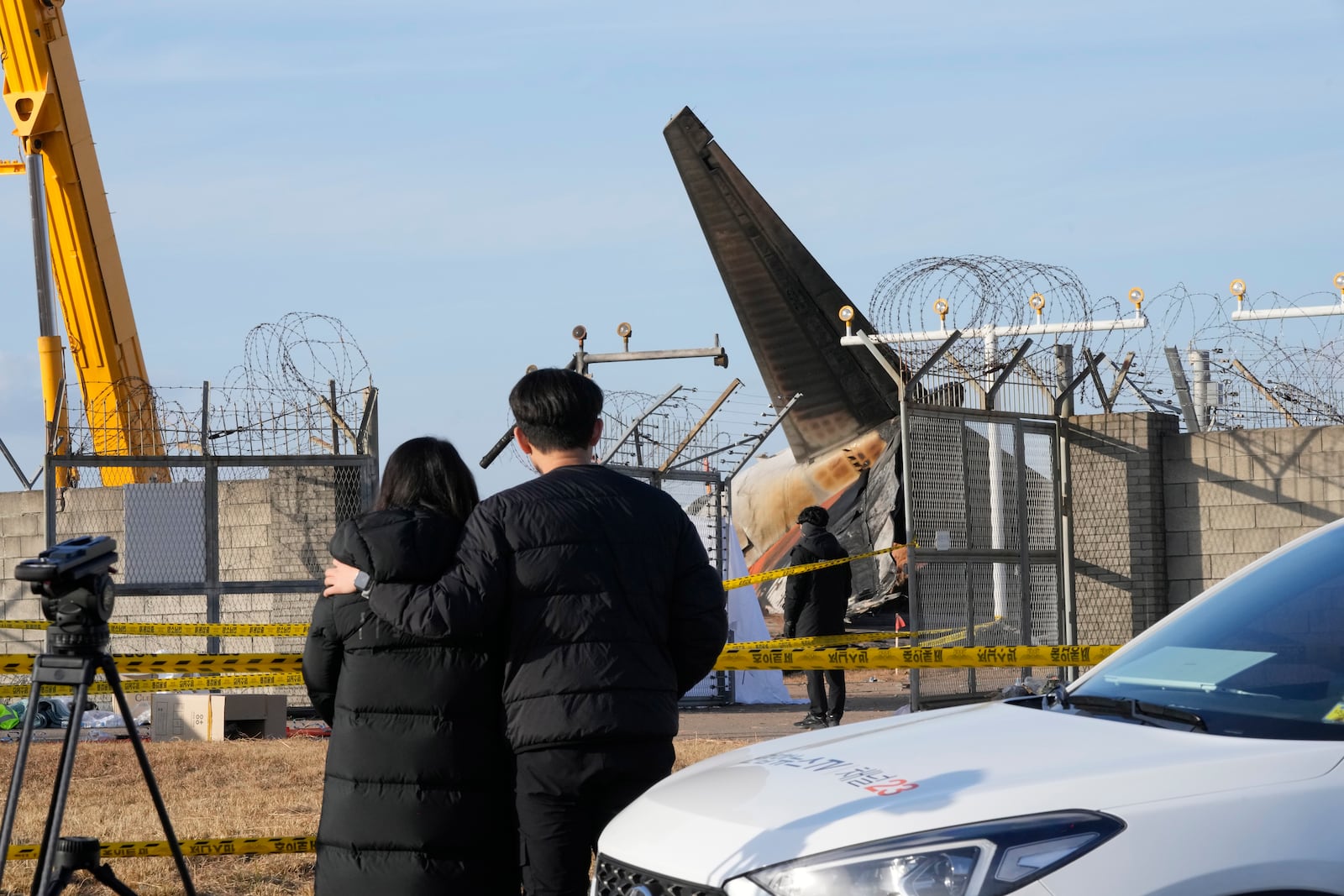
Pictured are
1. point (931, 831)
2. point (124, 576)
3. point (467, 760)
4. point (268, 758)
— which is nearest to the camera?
point (931, 831)

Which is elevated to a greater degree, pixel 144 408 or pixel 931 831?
pixel 144 408

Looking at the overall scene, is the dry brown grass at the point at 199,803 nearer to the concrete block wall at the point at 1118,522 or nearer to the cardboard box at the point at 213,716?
the cardboard box at the point at 213,716

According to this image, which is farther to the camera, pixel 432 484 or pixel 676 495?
pixel 676 495

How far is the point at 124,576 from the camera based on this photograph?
539 inches

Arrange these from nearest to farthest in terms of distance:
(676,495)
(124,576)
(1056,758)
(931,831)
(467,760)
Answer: (931,831), (1056,758), (467,760), (124,576), (676,495)

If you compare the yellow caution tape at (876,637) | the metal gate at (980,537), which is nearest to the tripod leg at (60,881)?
the yellow caution tape at (876,637)

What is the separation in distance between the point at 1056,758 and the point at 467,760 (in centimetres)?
148

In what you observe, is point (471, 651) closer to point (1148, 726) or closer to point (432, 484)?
point (432, 484)

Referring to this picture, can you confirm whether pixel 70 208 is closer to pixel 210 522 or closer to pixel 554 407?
pixel 210 522

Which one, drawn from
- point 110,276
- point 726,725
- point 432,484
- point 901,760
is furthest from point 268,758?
point 110,276

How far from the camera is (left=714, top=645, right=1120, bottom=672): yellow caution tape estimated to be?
624 centimetres

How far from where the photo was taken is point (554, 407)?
383 centimetres

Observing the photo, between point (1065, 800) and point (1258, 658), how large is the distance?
3.03 feet

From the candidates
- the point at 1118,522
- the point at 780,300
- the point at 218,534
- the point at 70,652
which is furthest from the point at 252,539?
the point at 780,300
